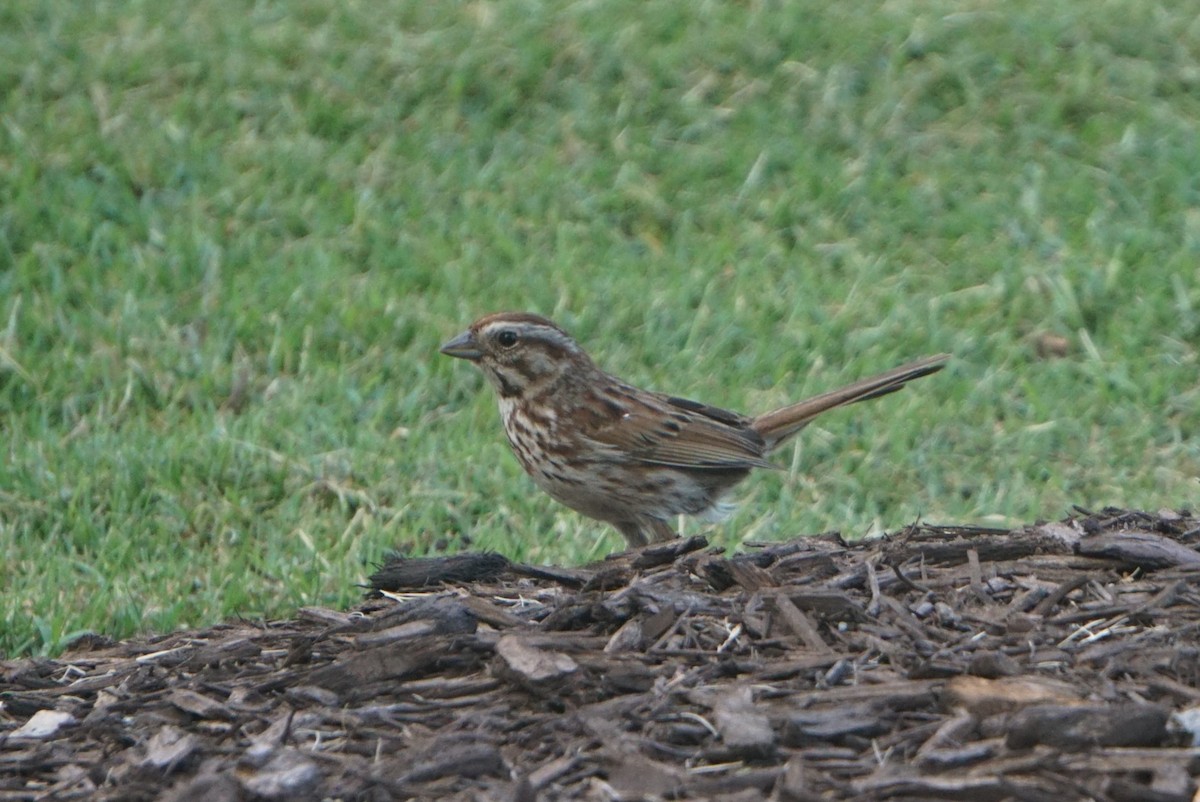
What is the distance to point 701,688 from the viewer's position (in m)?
4.13

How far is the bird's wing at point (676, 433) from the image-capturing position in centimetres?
662

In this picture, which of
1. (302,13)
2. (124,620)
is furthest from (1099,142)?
(124,620)

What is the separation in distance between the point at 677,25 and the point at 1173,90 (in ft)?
10.0

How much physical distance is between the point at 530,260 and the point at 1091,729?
5.75 meters

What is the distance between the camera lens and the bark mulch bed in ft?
12.2

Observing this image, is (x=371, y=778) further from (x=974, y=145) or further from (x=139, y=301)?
(x=974, y=145)

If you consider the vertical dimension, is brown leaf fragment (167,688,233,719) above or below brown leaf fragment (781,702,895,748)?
below

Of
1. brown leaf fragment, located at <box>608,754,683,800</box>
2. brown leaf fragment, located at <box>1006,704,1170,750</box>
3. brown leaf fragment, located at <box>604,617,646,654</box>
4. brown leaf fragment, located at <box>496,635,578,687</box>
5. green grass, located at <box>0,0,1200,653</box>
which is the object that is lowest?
green grass, located at <box>0,0,1200,653</box>

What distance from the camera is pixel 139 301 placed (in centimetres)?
855

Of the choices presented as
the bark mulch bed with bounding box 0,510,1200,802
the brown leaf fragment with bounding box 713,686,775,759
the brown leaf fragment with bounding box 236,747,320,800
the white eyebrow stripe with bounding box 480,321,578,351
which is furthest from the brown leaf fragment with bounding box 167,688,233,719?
the white eyebrow stripe with bounding box 480,321,578,351

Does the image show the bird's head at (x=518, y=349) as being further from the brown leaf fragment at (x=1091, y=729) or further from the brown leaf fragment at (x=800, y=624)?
the brown leaf fragment at (x=1091, y=729)

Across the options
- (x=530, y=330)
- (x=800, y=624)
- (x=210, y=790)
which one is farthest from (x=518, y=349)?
(x=210, y=790)

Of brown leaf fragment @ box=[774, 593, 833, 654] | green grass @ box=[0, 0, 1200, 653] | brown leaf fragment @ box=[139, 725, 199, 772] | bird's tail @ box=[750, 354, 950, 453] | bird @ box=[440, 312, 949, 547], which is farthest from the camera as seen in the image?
green grass @ box=[0, 0, 1200, 653]

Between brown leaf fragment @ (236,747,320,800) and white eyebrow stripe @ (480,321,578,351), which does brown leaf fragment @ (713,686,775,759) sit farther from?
white eyebrow stripe @ (480,321,578,351)
